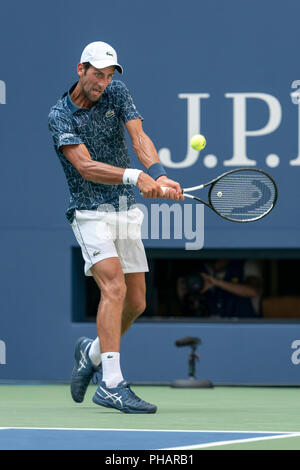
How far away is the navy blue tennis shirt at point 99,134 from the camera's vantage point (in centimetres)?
605

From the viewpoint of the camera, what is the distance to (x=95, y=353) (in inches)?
246

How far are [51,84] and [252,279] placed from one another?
2106 millimetres

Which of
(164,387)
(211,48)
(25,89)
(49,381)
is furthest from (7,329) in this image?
(211,48)

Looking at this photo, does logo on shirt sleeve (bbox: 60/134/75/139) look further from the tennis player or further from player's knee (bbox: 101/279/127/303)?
player's knee (bbox: 101/279/127/303)

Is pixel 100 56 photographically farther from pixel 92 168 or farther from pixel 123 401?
pixel 123 401

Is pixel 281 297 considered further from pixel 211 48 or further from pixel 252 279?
Answer: pixel 211 48

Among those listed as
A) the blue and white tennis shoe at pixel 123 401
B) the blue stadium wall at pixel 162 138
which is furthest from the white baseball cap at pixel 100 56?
the blue stadium wall at pixel 162 138

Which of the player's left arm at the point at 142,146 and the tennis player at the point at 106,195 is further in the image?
the player's left arm at the point at 142,146

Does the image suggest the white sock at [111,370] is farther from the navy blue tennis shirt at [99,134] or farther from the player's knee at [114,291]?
the navy blue tennis shirt at [99,134]

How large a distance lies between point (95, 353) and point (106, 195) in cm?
89

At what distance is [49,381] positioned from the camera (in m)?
8.25

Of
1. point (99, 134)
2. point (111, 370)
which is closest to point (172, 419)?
point (111, 370)

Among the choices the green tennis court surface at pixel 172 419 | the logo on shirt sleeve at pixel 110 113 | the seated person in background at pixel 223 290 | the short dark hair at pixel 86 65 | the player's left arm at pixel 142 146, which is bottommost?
the green tennis court surface at pixel 172 419

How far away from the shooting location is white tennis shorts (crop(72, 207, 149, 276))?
5977 millimetres
